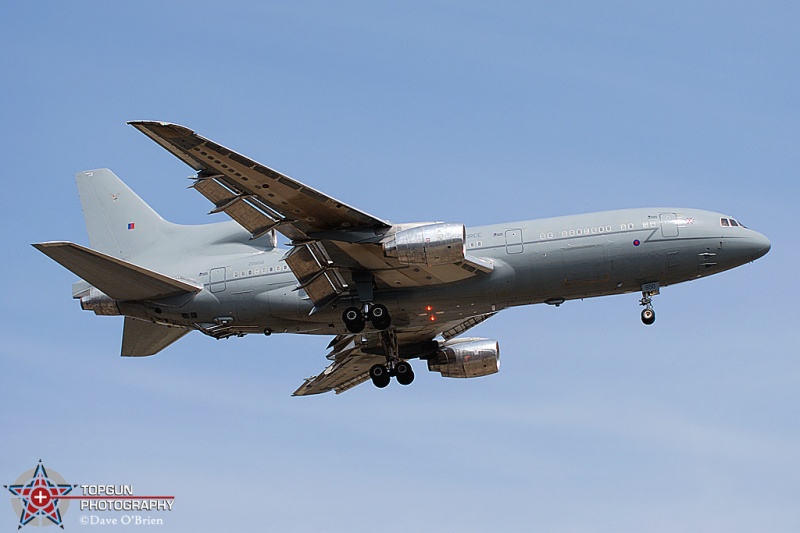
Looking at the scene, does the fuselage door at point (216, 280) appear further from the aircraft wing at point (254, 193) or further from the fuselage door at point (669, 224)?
the fuselage door at point (669, 224)

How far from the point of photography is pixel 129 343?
51.5 metres

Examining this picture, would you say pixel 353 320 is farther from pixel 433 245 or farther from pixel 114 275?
pixel 114 275

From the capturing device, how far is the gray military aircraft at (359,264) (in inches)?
1702

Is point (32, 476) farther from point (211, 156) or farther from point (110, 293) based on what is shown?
point (211, 156)

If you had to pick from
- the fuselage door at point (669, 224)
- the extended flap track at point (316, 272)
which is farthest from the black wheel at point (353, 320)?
the fuselage door at point (669, 224)

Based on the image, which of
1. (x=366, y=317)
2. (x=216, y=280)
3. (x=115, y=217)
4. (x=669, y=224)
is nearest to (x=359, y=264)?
(x=366, y=317)

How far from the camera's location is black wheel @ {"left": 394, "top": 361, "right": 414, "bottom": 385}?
50.8 metres

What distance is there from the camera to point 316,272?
46.0 metres

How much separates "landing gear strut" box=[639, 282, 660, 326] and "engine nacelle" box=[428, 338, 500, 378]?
35.0 ft

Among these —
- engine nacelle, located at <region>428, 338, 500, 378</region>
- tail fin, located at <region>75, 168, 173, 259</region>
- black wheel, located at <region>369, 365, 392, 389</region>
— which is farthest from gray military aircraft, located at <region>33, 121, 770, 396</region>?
engine nacelle, located at <region>428, 338, 500, 378</region>

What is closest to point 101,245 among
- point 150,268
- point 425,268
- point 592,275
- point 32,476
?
point 150,268

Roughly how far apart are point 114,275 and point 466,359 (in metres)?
17.2

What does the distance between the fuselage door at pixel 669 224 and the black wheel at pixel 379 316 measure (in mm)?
11470

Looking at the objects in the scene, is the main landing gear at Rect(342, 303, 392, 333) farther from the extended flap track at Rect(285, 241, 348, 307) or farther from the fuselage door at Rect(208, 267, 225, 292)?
the fuselage door at Rect(208, 267, 225, 292)
